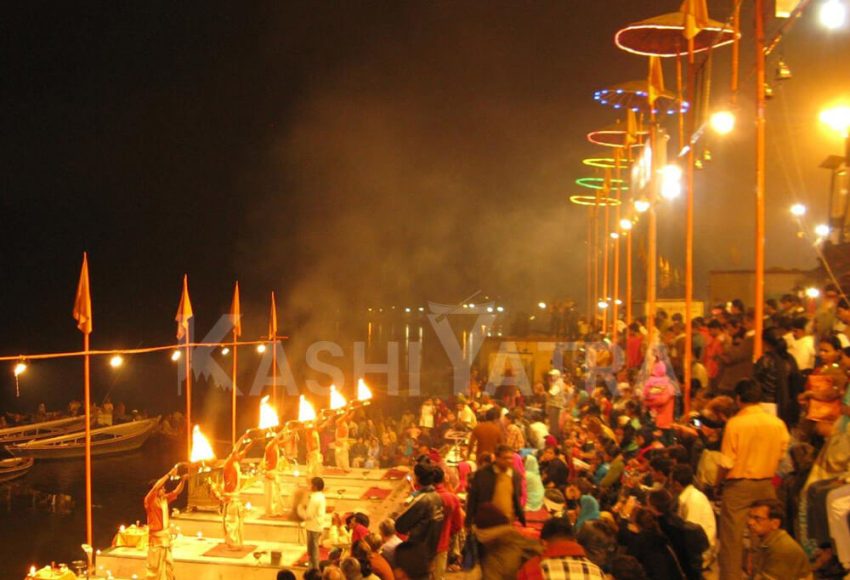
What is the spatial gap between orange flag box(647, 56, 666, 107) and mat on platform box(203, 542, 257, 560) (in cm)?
1027

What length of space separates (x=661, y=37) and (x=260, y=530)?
1108 cm

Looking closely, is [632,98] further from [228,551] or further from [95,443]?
[95,443]

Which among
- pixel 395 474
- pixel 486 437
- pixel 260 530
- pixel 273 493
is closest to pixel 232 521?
pixel 260 530

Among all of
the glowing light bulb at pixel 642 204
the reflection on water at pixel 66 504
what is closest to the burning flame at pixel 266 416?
the reflection on water at pixel 66 504

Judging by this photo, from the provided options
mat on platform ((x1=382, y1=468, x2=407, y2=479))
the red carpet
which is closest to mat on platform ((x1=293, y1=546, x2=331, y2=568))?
the red carpet

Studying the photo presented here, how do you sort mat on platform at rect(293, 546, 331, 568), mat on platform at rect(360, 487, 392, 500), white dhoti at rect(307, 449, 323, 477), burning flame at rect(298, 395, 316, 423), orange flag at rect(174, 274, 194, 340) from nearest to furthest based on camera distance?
1. mat on platform at rect(293, 546, 331, 568)
2. orange flag at rect(174, 274, 194, 340)
3. mat on platform at rect(360, 487, 392, 500)
4. burning flame at rect(298, 395, 316, 423)
5. white dhoti at rect(307, 449, 323, 477)

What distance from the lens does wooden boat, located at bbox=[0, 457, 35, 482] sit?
32.4 meters

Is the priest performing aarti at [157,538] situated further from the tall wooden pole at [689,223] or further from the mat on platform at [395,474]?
the tall wooden pole at [689,223]

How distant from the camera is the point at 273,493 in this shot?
1662 centimetres

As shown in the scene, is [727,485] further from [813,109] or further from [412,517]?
[813,109]

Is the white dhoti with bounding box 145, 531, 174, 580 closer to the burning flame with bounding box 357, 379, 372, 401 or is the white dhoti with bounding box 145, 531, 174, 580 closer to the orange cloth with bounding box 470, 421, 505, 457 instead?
the orange cloth with bounding box 470, 421, 505, 457

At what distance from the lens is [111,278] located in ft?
294

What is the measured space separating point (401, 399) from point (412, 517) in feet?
84.6

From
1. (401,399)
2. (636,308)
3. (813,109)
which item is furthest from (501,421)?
(401,399)
